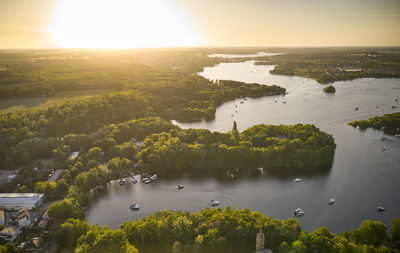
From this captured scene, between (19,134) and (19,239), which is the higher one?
(19,134)

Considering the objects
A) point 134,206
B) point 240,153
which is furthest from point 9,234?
point 240,153

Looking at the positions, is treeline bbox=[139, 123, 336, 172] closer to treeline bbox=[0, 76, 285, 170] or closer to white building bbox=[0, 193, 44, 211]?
white building bbox=[0, 193, 44, 211]

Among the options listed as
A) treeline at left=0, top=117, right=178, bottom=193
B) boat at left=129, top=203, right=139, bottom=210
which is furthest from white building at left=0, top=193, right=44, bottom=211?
boat at left=129, top=203, right=139, bottom=210

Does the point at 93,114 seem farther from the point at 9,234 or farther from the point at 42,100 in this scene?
the point at 9,234

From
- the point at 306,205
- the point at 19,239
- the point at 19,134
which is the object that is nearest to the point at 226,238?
the point at 306,205

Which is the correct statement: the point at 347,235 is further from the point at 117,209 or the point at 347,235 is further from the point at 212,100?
the point at 212,100

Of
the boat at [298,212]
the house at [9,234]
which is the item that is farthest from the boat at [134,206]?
the boat at [298,212]
